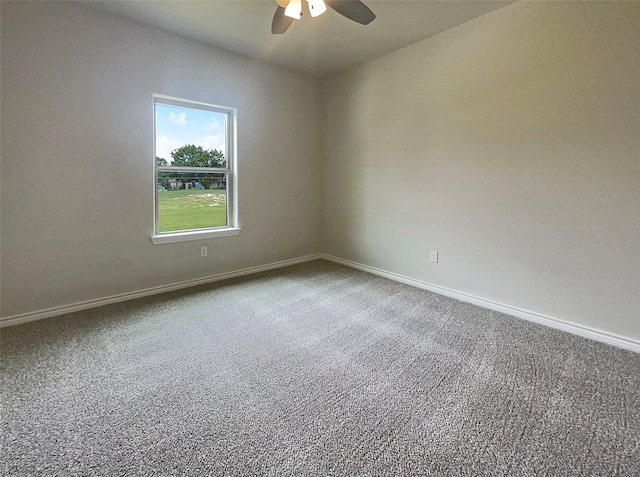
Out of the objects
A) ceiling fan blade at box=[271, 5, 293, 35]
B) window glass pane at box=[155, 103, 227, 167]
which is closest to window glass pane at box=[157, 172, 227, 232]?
window glass pane at box=[155, 103, 227, 167]

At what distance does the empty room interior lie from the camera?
1418 millimetres

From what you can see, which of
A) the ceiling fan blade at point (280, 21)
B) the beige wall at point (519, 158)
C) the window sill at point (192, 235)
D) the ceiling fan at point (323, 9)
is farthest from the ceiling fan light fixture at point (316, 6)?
the window sill at point (192, 235)

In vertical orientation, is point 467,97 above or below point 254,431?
above

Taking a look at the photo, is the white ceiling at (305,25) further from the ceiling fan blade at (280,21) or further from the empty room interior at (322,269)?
the ceiling fan blade at (280,21)

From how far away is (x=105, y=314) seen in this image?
2611 millimetres

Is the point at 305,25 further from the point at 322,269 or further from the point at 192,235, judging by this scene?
the point at 322,269

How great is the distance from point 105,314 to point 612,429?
3363 mm

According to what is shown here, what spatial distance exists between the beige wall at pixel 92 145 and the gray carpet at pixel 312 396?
44 centimetres

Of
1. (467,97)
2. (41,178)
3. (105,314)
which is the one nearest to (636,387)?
(467,97)

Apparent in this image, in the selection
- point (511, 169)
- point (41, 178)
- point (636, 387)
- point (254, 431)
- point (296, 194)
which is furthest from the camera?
point (296, 194)

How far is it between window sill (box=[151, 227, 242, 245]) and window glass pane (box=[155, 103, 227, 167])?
0.72 metres

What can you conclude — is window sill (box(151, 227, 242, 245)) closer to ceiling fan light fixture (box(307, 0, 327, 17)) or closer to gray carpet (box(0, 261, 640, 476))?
gray carpet (box(0, 261, 640, 476))

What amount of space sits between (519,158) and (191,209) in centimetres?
318

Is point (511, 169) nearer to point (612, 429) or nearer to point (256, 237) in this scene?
point (612, 429)
